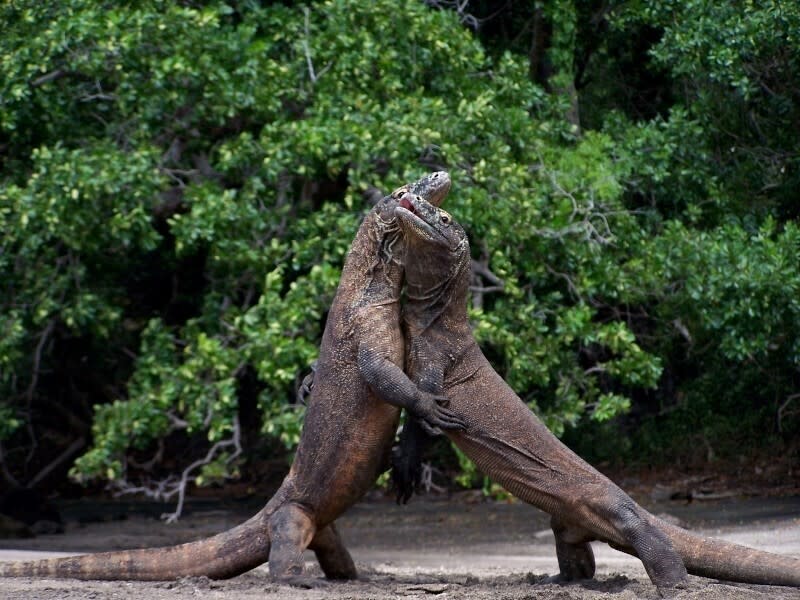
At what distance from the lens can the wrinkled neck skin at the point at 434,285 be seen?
7.33 m

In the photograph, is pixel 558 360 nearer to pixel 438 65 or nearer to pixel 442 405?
pixel 438 65

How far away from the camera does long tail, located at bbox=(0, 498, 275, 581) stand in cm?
770

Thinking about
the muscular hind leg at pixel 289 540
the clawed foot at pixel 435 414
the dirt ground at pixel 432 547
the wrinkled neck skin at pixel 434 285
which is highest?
the wrinkled neck skin at pixel 434 285

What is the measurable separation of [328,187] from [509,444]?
5.98m

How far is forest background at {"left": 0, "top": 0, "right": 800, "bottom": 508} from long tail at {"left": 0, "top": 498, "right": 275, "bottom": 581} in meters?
3.07

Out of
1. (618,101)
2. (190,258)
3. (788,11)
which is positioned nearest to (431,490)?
(190,258)

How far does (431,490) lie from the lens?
16188mm

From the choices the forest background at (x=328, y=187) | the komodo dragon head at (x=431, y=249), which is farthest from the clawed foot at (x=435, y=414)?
the forest background at (x=328, y=187)

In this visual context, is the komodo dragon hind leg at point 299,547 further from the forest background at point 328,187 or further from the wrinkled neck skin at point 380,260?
the forest background at point 328,187

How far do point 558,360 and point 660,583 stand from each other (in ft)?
15.5

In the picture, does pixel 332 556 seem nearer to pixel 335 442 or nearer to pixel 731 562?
pixel 335 442

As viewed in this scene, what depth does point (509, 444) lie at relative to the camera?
23.8ft

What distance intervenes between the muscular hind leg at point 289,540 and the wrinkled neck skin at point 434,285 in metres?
1.23

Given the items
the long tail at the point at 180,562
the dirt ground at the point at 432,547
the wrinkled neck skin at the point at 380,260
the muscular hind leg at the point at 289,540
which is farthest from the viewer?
the long tail at the point at 180,562
